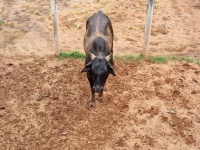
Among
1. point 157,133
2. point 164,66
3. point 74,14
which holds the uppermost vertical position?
point 74,14

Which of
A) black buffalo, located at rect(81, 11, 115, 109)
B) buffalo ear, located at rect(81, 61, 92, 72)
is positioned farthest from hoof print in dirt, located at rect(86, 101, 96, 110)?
buffalo ear, located at rect(81, 61, 92, 72)

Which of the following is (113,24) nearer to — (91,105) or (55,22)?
(55,22)

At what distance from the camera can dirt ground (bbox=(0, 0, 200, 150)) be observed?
19.7 ft

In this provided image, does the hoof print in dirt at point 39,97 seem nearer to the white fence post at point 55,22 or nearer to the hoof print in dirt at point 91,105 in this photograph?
the hoof print in dirt at point 91,105

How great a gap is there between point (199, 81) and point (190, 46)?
217cm

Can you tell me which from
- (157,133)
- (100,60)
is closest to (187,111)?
(157,133)

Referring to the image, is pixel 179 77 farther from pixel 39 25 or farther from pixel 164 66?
pixel 39 25

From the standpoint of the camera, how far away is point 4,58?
8758 mm

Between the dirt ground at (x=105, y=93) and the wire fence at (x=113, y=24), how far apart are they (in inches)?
1.4

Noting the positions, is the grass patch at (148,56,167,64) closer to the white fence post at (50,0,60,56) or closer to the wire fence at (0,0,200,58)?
the wire fence at (0,0,200,58)

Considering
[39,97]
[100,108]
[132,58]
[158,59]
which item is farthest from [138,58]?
[39,97]

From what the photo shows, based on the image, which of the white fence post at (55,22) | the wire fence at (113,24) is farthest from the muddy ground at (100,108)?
the wire fence at (113,24)

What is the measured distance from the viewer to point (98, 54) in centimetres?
624

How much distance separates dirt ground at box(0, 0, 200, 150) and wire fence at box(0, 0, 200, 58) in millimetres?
34
